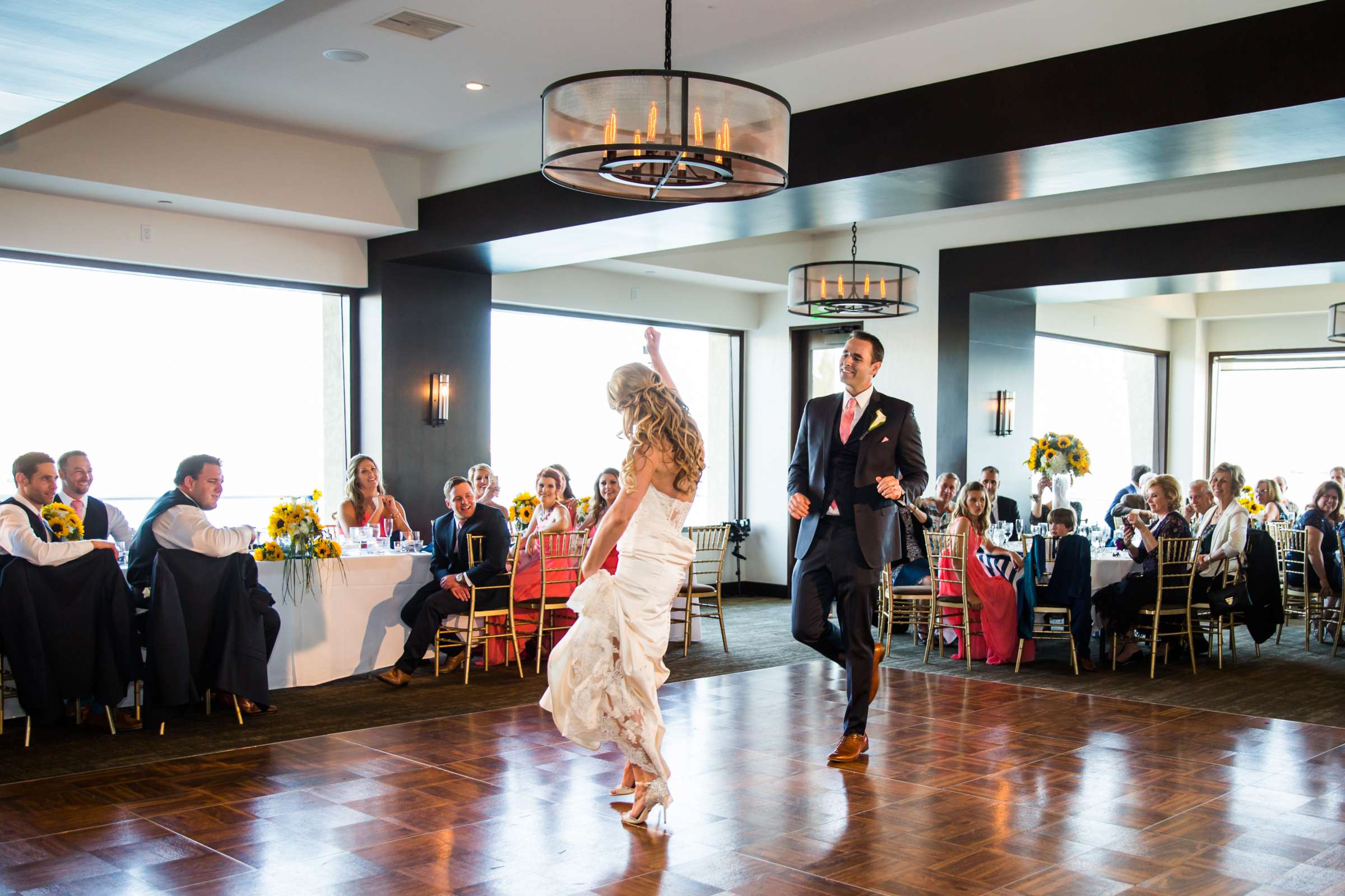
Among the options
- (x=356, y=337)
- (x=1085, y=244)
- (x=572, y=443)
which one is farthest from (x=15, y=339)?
(x=1085, y=244)

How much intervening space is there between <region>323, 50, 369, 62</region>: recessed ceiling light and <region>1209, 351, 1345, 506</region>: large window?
12.3 metres

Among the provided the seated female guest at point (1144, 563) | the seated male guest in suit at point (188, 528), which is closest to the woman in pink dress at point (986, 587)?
the seated female guest at point (1144, 563)

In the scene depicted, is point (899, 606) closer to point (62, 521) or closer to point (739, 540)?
point (739, 540)

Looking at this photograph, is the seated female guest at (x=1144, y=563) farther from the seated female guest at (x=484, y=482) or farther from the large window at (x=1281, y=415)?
the large window at (x=1281, y=415)

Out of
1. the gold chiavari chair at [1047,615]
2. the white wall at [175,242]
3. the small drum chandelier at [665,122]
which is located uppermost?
the white wall at [175,242]

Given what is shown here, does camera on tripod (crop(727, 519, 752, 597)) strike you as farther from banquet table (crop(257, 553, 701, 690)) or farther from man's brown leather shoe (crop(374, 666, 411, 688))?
man's brown leather shoe (crop(374, 666, 411, 688))

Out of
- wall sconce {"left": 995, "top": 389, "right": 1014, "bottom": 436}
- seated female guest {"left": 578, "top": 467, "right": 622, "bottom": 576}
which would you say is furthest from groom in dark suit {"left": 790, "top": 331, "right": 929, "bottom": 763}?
wall sconce {"left": 995, "top": 389, "right": 1014, "bottom": 436}

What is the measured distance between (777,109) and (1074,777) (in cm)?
296

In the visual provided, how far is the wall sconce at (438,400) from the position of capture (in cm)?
940

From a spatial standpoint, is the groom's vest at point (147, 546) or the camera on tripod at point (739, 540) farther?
the camera on tripod at point (739, 540)

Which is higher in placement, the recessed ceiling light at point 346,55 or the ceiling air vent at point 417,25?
the recessed ceiling light at point 346,55

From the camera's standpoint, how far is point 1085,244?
33.0 feet

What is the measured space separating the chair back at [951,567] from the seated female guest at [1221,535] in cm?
146

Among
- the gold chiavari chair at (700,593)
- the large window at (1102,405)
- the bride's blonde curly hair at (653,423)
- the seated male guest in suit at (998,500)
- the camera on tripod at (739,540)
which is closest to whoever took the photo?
the bride's blonde curly hair at (653,423)
